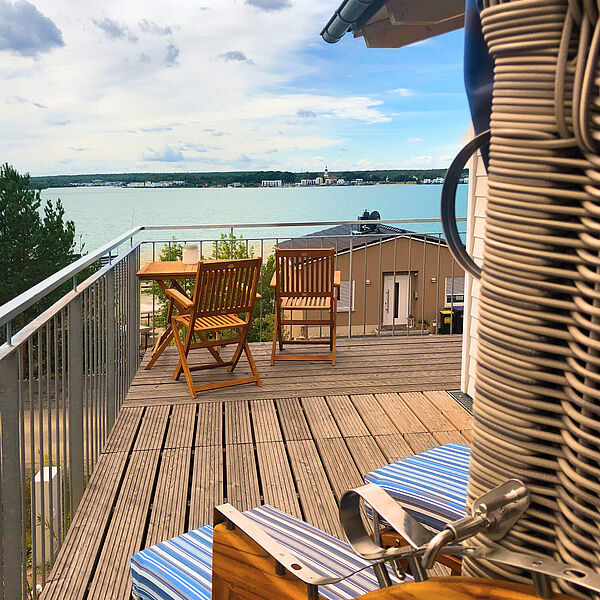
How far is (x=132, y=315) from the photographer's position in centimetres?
489

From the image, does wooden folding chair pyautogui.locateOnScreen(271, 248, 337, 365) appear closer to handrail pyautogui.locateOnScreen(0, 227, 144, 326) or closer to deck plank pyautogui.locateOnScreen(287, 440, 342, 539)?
deck plank pyautogui.locateOnScreen(287, 440, 342, 539)

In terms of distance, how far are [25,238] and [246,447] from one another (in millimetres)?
23931

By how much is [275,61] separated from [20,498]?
53635mm

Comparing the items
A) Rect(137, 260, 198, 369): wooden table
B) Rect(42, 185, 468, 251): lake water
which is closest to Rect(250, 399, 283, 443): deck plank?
Rect(137, 260, 198, 369): wooden table

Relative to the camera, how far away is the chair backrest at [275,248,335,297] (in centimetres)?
513

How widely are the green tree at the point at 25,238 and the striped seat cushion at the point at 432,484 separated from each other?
949 inches

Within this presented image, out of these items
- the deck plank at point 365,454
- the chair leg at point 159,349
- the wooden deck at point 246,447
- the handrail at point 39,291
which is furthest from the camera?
the chair leg at point 159,349

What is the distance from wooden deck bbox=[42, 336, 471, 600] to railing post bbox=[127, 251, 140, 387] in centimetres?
18

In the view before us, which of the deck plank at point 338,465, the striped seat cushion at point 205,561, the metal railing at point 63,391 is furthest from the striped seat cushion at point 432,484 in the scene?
the metal railing at point 63,391

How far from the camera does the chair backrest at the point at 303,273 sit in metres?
5.13

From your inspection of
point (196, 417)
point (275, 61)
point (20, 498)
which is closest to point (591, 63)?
point (20, 498)

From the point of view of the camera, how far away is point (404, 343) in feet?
19.7

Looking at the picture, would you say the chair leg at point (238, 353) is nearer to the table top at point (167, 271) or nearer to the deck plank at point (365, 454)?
the table top at point (167, 271)

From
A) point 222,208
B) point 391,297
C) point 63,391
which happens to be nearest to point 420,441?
point 63,391
